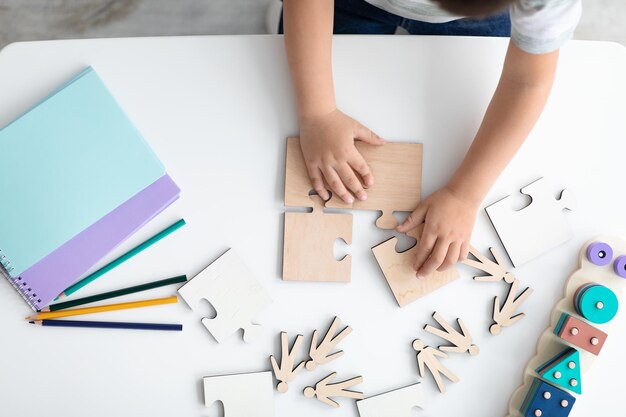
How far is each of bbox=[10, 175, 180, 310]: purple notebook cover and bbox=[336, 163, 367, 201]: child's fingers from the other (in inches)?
8.9

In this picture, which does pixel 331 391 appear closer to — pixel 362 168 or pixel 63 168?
pixel 362 168

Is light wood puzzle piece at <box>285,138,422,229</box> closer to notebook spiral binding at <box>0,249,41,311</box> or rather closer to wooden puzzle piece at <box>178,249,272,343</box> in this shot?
wooden puzzle piece at <box>178,249,272,343</box>

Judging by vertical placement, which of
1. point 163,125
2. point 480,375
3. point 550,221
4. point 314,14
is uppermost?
point 314,14

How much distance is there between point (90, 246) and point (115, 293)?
73mm

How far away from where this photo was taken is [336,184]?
32.5 inches

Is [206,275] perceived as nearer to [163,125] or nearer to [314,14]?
[163,125]

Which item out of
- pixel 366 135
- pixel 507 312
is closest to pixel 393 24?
pixel 366 135

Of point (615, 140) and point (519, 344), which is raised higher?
point (615, 140)

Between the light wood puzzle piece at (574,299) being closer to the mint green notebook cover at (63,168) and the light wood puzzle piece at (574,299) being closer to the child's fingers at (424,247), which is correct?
the child's fingers at (424,247)

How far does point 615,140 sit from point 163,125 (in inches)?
24.4

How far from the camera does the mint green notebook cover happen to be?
81 cm

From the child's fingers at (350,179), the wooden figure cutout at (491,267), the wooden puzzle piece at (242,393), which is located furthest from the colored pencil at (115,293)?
the wooden figure cutout at (491,267)

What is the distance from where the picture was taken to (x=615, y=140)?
2.74ft

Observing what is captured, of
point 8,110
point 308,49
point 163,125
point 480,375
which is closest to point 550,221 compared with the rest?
point 480,375
